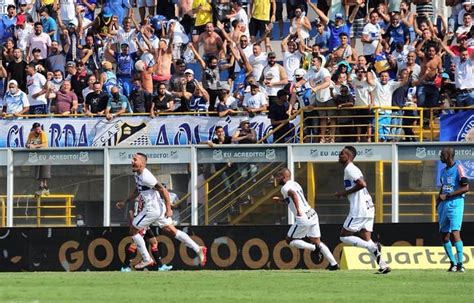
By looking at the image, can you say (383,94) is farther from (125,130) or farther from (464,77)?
(125,130)

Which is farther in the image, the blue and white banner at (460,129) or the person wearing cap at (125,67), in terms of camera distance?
the person wearing cap at (125,67)

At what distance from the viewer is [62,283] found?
2106 cm

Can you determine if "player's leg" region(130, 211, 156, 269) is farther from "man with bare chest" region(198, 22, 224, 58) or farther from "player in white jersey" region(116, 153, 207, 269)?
"man with bare chest" region(198, 22, 224, 58)

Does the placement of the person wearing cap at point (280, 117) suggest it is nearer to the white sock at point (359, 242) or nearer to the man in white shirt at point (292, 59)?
the man in white shirt at point (292, 59)

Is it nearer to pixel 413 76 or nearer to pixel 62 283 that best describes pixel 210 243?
pixel 413 76

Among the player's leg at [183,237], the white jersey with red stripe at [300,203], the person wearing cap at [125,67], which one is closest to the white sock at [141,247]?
the player's leg at [183,237]

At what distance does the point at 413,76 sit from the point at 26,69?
9.24 metres

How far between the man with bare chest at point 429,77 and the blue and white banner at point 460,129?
476 millimetres

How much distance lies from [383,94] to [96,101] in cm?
661

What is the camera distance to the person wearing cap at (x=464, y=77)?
29766 mm

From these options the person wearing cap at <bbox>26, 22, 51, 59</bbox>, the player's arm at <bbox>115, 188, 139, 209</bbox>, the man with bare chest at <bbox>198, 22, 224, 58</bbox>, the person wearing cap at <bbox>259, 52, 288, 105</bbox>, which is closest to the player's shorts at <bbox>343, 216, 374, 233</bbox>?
the player's arm at <bbox>115, 188, 139, 209</bbox>

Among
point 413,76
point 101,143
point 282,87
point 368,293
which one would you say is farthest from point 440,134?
point 368,293

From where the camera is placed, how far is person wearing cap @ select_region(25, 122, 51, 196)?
31.6 m

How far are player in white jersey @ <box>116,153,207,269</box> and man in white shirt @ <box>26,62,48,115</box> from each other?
8.16 meters
